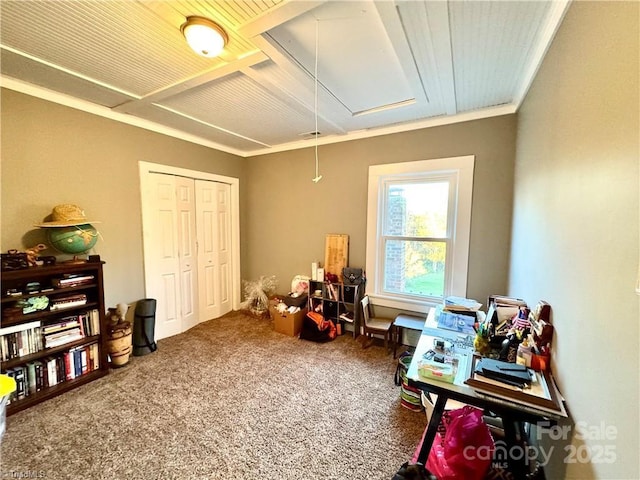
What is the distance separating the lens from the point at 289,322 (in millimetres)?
3350

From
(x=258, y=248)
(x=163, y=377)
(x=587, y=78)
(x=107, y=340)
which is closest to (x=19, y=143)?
(x=107, y=340)

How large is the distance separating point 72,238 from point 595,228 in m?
3.46

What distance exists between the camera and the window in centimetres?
277

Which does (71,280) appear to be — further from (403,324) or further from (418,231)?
(418,231)

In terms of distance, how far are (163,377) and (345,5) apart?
3213mm

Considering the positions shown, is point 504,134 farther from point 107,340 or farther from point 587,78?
point 107,340

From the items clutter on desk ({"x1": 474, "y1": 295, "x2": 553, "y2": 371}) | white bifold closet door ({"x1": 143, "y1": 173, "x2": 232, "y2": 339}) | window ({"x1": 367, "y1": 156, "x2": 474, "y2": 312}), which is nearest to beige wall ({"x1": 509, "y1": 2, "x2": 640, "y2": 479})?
clutter on desk ({"x1": 474, "y1": 295, "x2": 553, "y2": 371})

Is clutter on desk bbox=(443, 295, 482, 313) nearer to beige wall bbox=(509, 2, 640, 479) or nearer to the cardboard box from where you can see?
beige wall bbox=(509, 2, 640, 479)

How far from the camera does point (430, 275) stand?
299 cm

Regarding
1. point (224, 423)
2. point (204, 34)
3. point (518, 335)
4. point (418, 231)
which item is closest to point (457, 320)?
point (518, 335)

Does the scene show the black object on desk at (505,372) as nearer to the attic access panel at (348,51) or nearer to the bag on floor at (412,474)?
the bag on floor at (412,474)

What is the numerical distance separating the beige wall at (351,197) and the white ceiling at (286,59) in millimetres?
270

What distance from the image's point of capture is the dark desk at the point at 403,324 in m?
2.77

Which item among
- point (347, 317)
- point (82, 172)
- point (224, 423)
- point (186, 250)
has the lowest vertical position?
point (224, 423)
